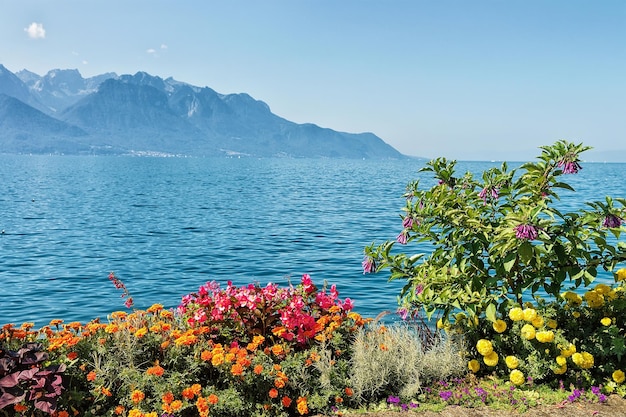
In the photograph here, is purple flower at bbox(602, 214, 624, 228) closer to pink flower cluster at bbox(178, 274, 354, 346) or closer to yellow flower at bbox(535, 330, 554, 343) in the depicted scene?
yellow flower at bbox(535, 330, 554, 343)

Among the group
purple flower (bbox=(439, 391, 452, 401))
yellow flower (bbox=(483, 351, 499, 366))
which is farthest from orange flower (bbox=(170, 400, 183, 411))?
yellow flower (bbox=(483, 351, 499, 366))

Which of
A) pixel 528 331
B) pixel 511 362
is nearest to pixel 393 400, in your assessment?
pixel 511 362

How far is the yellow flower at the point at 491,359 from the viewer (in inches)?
271

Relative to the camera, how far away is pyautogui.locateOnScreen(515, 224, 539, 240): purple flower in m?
A: 5.51

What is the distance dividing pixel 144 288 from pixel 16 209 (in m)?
31.6

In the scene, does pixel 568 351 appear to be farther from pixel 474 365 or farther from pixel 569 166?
pixel 569 166

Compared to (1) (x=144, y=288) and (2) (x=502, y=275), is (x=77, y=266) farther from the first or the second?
(2) (x=502, y=275)

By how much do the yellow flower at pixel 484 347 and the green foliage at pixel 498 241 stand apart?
43 cm

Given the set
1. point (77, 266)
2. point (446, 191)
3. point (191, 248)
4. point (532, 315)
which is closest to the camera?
point (532, 315)

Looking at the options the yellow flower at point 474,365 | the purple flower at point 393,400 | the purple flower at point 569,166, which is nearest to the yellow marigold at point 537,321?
the yellow flower at point 474,365

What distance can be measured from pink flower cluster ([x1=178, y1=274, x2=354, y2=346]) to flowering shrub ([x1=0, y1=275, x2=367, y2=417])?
0.01 meters

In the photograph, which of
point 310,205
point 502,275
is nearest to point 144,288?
point 502,275

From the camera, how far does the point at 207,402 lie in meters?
5.51

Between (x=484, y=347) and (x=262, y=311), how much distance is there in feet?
9.99
